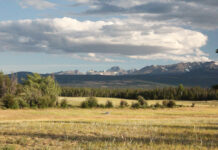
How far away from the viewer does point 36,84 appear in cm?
10750

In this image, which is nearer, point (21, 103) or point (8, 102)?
point (8, 102)

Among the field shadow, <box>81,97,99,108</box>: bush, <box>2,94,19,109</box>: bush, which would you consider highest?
the field shadow

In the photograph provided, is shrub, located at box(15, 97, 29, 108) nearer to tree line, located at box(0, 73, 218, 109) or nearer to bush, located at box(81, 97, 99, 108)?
tree line, located at box(0, 73, 218, 109)

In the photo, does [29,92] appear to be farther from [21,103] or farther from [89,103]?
[89,103]

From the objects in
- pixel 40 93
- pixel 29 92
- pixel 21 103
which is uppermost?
pixel 29 92

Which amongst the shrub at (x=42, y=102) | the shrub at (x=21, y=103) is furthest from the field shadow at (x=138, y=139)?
the shrub at (x=21, y=103)

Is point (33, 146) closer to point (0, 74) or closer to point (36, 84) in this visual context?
point (36, 84)

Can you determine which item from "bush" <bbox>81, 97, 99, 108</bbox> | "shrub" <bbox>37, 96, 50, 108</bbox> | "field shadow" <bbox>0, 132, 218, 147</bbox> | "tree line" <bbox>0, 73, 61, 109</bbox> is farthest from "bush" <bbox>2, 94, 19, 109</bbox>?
"field shadow" <bbox>0, 132, 218, 147</bbox>

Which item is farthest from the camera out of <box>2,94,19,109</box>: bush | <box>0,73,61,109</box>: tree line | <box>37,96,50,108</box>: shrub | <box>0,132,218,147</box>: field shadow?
<box>37,96,50,108</box>: shrub

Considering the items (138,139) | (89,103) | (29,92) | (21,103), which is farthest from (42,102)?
(138,139)

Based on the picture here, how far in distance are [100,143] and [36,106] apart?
2892 inches

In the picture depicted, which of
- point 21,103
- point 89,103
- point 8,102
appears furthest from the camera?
point 89,103

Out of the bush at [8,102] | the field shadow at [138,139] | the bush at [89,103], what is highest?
the field shadow at [138,139]

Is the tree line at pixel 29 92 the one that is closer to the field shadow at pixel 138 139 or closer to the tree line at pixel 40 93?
the tree line at pixel 40 93
